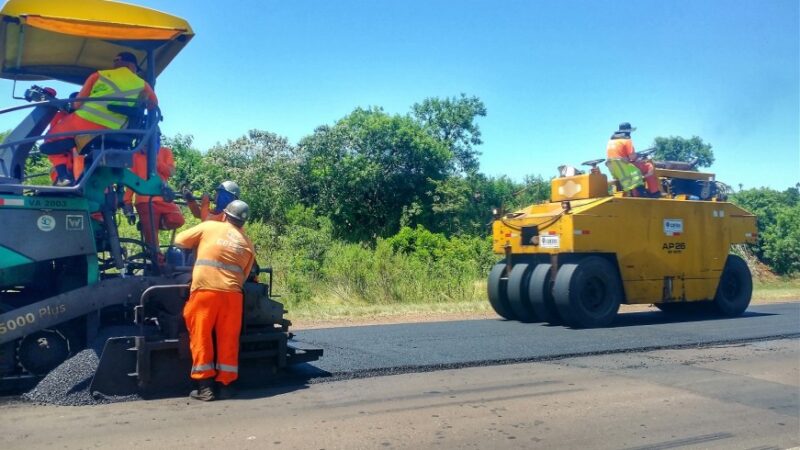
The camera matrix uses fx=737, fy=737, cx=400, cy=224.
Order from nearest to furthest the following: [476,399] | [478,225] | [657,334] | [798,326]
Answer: [476,399]
[657,334]
[798,326]
[478,225]

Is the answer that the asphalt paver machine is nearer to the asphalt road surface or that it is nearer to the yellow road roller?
the asphalt road surface

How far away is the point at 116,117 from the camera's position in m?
5.96

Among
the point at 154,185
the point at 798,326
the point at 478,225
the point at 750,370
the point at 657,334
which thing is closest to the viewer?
the point at 154,185

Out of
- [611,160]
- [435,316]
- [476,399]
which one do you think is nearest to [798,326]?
[611,160]

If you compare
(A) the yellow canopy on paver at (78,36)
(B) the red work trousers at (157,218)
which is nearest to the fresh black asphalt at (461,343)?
(B) the red work trousers at (157,218)

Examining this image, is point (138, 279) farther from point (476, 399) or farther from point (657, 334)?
point (657, 334)

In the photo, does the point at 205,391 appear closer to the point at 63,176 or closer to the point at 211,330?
the point at 211,330

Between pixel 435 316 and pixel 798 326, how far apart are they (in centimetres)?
537

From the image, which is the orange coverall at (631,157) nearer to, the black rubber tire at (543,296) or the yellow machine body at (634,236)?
the yellow machine body at (634,236)

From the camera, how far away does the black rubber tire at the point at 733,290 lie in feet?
39.7

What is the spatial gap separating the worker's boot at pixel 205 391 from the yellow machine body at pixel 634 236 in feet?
20.9

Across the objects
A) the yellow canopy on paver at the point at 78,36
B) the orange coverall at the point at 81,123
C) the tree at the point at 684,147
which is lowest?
the orange coverall at the point at 81,123

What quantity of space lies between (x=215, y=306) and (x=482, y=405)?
83.6 inches

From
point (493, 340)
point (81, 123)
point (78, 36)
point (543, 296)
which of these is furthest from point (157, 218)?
point (543, 296)
